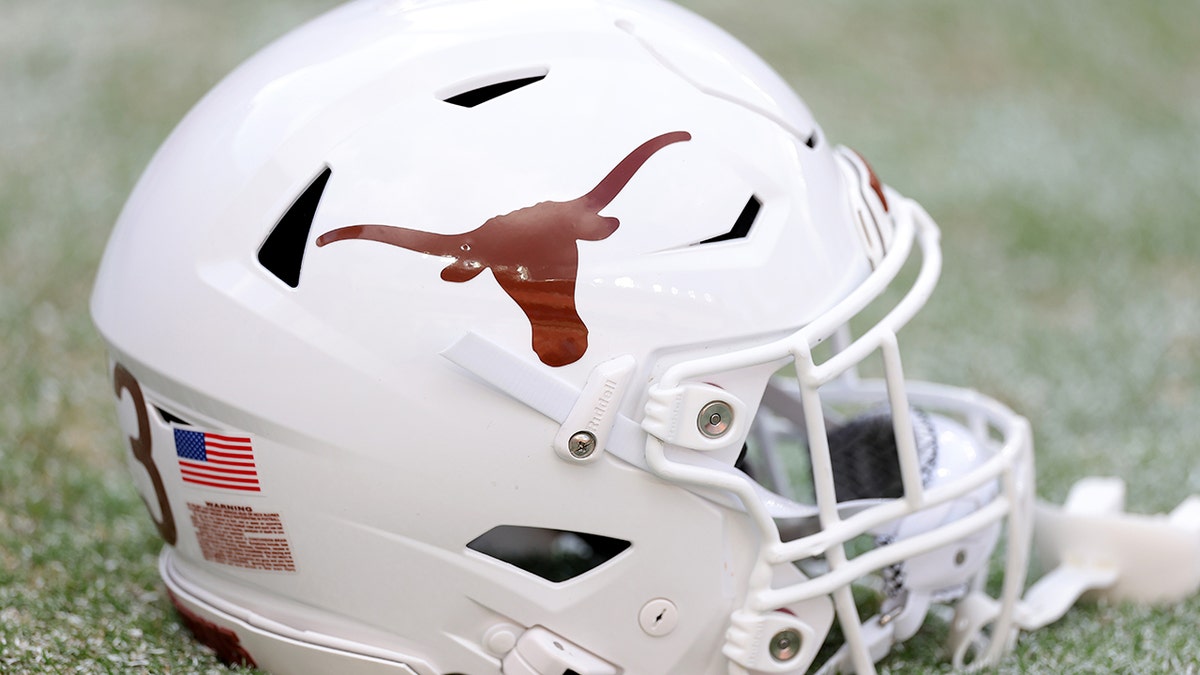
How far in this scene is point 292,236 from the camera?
1.31m

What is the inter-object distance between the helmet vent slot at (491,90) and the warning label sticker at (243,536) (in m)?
0.50

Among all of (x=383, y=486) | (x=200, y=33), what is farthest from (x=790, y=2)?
(x=383, y=486)

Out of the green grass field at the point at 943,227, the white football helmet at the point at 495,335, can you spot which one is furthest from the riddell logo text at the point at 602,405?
the green grass field at the point at 943,227

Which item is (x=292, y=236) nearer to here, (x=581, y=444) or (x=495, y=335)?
(x=495, y=335)

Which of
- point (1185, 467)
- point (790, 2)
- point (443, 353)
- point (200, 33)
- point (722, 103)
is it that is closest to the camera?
point (443, 353)

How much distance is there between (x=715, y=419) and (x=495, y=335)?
0.82ft

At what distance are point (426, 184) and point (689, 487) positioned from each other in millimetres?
429

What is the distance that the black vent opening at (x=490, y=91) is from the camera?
1354mm

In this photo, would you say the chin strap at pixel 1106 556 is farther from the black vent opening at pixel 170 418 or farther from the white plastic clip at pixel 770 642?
the black vent opening at pixel 170 418

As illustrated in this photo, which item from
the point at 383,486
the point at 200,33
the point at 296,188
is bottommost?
the point at 200,33

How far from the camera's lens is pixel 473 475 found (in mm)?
1305

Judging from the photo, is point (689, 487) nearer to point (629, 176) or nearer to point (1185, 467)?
point (629, 176)

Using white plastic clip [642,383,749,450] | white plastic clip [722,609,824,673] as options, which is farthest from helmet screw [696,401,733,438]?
white plastic clip [722,609,824,673]

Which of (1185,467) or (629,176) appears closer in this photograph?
(629,176)
